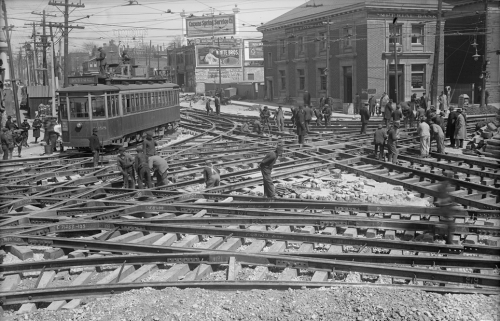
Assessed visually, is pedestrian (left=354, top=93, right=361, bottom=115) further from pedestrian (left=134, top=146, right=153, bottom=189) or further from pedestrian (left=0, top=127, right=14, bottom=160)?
pedestrian (left=134, top=146, right=153, bottom=189)

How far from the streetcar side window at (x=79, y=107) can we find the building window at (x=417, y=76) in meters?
29.4

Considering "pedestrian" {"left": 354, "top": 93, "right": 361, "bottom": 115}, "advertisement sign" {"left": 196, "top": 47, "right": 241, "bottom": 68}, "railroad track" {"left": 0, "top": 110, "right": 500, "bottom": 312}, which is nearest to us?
"railroad track" {"left": 0, "top": 110, "right": 500, "bottom": 312}

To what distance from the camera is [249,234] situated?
1041cm

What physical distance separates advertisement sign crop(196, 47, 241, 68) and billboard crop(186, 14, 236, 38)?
296 inches

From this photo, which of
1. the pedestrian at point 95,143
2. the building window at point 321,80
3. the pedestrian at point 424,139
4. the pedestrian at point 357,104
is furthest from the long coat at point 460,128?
the building window at point 321,80

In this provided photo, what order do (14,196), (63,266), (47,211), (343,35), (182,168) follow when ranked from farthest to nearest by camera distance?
(343,35)
(182,168)
(14,196)
(47,211)
(63,266)

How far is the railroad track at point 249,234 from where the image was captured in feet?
26.8

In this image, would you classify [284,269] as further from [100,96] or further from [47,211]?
[100,96]

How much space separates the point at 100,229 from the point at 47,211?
6.41ft

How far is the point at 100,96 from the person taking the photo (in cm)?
2195

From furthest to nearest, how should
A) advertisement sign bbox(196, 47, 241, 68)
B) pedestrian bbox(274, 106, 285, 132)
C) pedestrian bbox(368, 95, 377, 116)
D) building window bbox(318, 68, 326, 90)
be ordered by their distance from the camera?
1. advertisement sign bbox(196, 47, 241, 68)
2. building window bbox(318, 68, 326, 90)
3. pedestrian bbox(368, 95, 377, 116)
4. pedestrian bbox(274, 106, 285, 132)

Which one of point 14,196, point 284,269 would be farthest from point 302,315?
point 14,196

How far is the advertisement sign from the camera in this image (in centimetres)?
8369

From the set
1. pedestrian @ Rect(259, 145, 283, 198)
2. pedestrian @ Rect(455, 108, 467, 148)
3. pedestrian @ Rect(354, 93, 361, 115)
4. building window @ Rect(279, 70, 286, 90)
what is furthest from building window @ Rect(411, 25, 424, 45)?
pedestrian @ Rect(259, 145, 283, 198)
